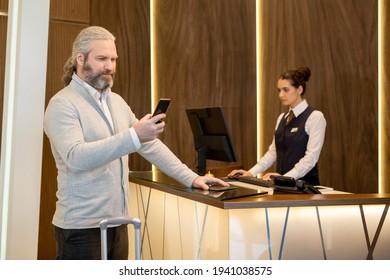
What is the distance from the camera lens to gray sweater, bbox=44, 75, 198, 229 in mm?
1634

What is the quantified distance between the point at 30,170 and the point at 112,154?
112 centimetres

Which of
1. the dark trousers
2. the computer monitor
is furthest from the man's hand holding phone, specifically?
the computer monitor

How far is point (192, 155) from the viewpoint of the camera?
439 cm

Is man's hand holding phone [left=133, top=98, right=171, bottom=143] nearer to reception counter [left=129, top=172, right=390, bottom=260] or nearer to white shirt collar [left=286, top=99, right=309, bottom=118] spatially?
reception counter [left=129, top=172, right=390, bottom=260]

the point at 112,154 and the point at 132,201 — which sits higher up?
the point at 112,154

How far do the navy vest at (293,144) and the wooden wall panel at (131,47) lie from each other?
4.27 ft

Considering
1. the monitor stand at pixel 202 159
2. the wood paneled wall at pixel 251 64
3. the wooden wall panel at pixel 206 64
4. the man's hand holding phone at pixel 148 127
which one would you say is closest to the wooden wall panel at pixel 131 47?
the wood paneled wall at pixel 251 64

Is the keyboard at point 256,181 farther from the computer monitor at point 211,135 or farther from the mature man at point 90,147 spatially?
the mature man at point 90,147

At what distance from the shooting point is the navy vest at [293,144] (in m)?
3.33

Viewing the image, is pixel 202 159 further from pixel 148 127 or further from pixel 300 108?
pixel 148 127

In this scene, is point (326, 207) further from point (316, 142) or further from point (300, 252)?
point (316, 142)

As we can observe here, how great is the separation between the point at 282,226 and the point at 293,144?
1379mm
